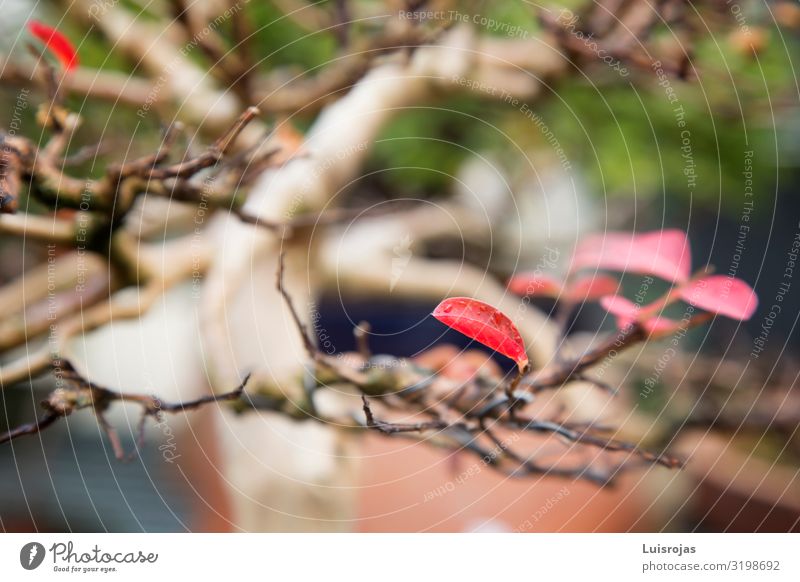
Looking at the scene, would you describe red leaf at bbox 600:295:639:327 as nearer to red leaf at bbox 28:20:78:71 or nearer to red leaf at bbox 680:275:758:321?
red leaf at bbox 680:275:758:321

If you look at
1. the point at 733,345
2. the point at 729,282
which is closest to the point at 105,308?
the point at 729,282

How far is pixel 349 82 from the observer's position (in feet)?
1.21

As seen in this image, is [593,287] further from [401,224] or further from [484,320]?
[401,224]

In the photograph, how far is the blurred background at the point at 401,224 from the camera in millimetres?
388

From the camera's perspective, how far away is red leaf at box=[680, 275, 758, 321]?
227 millimetres

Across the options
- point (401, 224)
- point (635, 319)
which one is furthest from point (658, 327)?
point (401, 224)

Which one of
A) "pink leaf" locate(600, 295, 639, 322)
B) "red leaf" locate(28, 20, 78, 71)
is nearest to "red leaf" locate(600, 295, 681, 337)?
Answer: "pink leaf" locate(600, 295, 639, 322)

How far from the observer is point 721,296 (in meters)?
0.23

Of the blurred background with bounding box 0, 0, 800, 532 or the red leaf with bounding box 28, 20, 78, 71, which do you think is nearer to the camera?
the red leaf with bounding box 28, 20, 78, 71

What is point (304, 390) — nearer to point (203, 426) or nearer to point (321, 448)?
point (321, 448)
